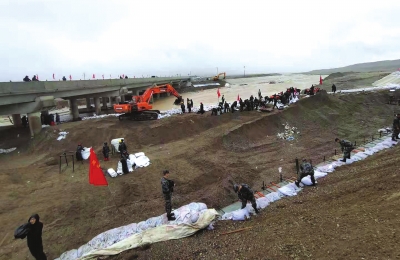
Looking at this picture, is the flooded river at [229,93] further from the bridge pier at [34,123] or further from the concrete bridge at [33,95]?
the bridge pier at [34,123]

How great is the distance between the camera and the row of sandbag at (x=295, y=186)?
7923 millimetres

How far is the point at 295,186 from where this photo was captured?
988 centimetres

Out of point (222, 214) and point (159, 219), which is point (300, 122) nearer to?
point (222, 214)

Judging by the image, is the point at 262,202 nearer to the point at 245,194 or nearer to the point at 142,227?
A: the point at 245,194

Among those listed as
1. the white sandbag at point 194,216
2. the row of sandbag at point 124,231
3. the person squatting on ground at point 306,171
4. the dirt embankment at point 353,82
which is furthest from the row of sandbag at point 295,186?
the dirt embankment at point 353,82

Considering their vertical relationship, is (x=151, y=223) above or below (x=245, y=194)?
below

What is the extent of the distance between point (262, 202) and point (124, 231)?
450 cm

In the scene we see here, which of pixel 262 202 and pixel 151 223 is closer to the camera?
pixel 151 223

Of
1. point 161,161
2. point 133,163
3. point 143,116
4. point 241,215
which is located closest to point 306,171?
point 241,215

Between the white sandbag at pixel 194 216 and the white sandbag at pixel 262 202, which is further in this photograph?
the white sandbag at pixel 262 202

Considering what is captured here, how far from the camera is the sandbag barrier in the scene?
801 cm

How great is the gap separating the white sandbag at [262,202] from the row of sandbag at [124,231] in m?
1.97

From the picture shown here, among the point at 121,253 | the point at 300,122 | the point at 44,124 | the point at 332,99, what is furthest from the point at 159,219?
the point at 332,99

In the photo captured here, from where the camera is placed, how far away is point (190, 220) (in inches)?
294
